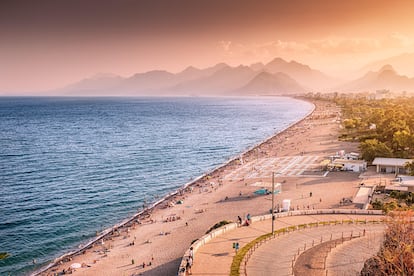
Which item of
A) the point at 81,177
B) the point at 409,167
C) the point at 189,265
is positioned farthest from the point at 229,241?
the point at 81,177

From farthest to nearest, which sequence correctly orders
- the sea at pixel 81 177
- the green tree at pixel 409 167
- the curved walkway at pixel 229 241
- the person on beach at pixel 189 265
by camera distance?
the green tree at pixel 409 167
the sea at pixel 81 177
the curved walkway at pixel 229 241
the person on beach at pixel 189 265

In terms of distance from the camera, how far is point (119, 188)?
61625 mm

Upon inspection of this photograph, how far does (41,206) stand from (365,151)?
5138cm

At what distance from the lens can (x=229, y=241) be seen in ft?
105

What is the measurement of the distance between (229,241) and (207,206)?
20.2 m

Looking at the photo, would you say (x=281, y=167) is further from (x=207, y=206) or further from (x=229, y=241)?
(x=229, y=241)

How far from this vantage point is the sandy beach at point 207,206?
36.2 metres

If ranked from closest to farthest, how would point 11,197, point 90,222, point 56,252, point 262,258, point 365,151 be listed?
point 262,258 → point 56,252 → point 90,222 → point 11,197 → point 365,151

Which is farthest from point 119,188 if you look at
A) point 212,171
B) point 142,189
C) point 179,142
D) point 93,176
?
point 179,142

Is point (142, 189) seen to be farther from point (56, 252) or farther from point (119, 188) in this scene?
point (56, 252)

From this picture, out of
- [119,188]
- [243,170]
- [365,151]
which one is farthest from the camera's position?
[243,170]

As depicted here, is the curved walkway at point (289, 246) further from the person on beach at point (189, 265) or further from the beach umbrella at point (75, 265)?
the beach umbrella at point (75, 265)

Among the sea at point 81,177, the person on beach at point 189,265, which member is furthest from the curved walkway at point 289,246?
the sea at point 81,177

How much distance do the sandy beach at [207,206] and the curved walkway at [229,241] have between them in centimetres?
461
